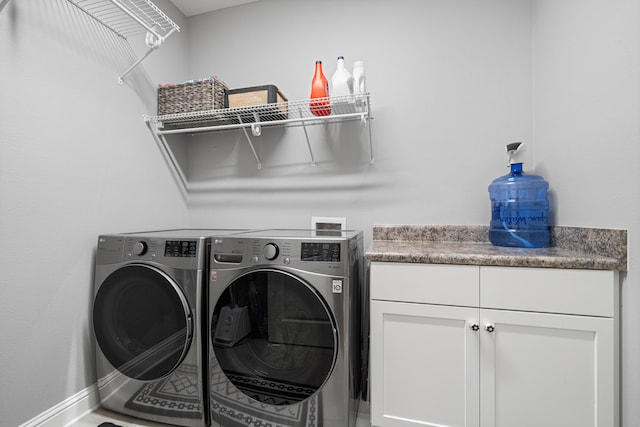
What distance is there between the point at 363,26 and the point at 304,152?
0.85 meters

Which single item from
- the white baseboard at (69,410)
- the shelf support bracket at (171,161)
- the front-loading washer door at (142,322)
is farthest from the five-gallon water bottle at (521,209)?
A: the white baseboard at (69,410)

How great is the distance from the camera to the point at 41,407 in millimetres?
1197

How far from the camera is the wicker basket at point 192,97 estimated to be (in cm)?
166

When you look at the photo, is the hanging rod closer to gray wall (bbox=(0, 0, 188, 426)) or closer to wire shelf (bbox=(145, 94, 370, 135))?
gray wall (bbox=(0, 0, 188, 426))

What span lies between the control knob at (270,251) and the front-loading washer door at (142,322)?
1.47 feet

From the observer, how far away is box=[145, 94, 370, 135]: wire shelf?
153 cm

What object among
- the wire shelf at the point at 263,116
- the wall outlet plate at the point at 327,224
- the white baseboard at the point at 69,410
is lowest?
the white baseboard at the point at 69,410

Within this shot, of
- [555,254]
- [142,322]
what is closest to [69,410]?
[142,322]

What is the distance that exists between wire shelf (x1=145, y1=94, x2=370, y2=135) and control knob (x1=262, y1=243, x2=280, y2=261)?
2.47 ft

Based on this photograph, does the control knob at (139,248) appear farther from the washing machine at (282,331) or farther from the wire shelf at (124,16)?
the wire shelf at (124,16)

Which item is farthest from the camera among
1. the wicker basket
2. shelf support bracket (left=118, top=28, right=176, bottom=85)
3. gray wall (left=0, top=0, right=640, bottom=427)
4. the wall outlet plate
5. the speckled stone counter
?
the wall outlet plate

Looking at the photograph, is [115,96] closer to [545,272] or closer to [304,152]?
[304,152]

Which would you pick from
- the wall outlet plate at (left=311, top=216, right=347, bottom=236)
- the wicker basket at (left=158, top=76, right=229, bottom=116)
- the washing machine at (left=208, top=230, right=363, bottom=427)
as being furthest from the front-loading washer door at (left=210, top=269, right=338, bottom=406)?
the wicker basket at (left=158, top=76, right=229, bottom=116)

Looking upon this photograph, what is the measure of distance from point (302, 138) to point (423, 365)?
144 centimetres
